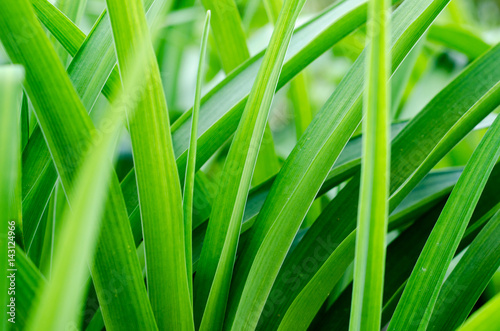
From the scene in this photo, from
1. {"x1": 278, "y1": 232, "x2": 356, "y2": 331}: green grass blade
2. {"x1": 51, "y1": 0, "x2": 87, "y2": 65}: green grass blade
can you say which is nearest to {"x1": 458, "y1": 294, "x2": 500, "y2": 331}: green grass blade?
{"x1": 278, "y1": 232, "x2": 356, "y2": 331}: green grass blade

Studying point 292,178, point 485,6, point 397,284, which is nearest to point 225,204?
point 292,178

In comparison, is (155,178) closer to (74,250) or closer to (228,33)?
(74,250)

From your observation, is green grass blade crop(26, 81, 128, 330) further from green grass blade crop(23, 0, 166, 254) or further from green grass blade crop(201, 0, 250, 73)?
green grass blade crop(201, 0, 250, 73)

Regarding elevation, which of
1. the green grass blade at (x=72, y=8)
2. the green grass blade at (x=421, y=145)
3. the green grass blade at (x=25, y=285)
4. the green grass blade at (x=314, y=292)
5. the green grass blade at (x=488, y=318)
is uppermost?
the green grass blade at (x=72, y=8)

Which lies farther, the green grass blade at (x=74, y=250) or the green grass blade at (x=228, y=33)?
the green grass blade at (x=228, y=33)

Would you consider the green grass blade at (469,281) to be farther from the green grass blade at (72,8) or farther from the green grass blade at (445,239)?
the green grass blade at (72,8)

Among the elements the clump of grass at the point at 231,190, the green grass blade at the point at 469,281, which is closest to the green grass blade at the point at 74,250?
the clump of grass at the point at 231,190
